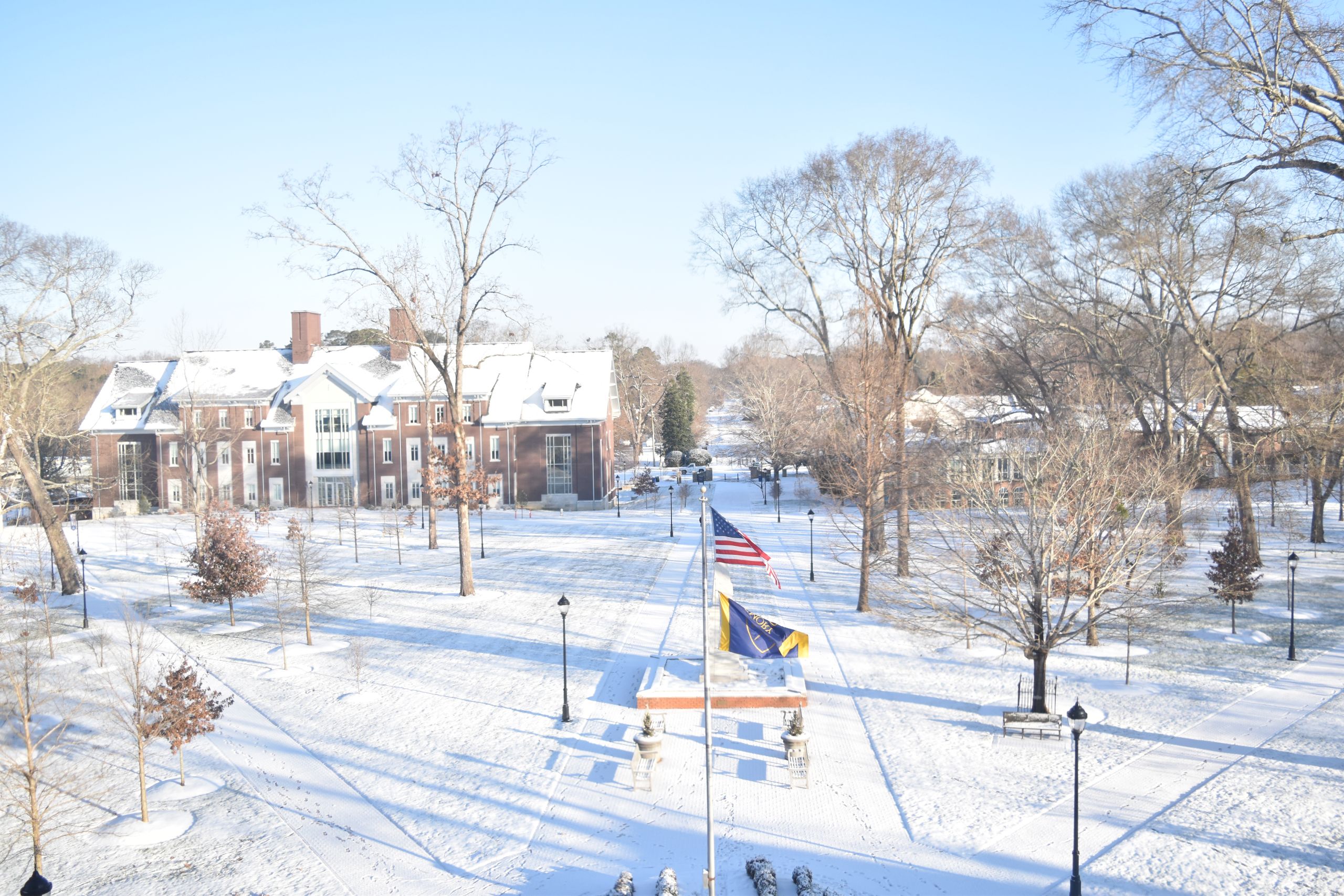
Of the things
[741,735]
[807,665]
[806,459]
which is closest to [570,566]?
[807,665]

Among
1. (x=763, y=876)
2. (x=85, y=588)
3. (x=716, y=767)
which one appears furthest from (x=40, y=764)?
(x=85, y=588)

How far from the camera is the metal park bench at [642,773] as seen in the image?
14086 millimetres

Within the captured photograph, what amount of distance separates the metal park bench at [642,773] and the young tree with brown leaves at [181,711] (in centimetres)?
712

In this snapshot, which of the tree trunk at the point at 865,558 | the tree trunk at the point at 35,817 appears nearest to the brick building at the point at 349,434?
the tree trunk at the point at 865,558

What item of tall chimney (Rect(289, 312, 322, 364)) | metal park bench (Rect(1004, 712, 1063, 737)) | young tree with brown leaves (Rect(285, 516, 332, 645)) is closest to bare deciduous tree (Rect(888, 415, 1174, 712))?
metal park bench (Rect(1004, 712, 1063, 737))

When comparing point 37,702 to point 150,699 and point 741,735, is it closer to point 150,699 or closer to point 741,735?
point 150,699

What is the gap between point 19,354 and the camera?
27984 mm

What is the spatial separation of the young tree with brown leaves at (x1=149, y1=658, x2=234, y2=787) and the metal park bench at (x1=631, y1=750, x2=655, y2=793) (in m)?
7.12

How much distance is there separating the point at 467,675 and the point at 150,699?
Result: 687cm

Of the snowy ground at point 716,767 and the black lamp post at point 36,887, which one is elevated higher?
the black lamp post at point 36,887

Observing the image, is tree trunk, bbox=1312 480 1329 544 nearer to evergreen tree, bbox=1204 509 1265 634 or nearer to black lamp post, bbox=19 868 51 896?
evergreen tree, bbox=1204 509 1265 634

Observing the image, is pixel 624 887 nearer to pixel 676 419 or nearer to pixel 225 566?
pixel 225 566

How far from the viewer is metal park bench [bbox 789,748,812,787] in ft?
46.4

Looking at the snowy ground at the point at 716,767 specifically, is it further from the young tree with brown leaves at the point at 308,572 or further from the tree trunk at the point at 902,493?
the tree trunk at the point at 902,493
